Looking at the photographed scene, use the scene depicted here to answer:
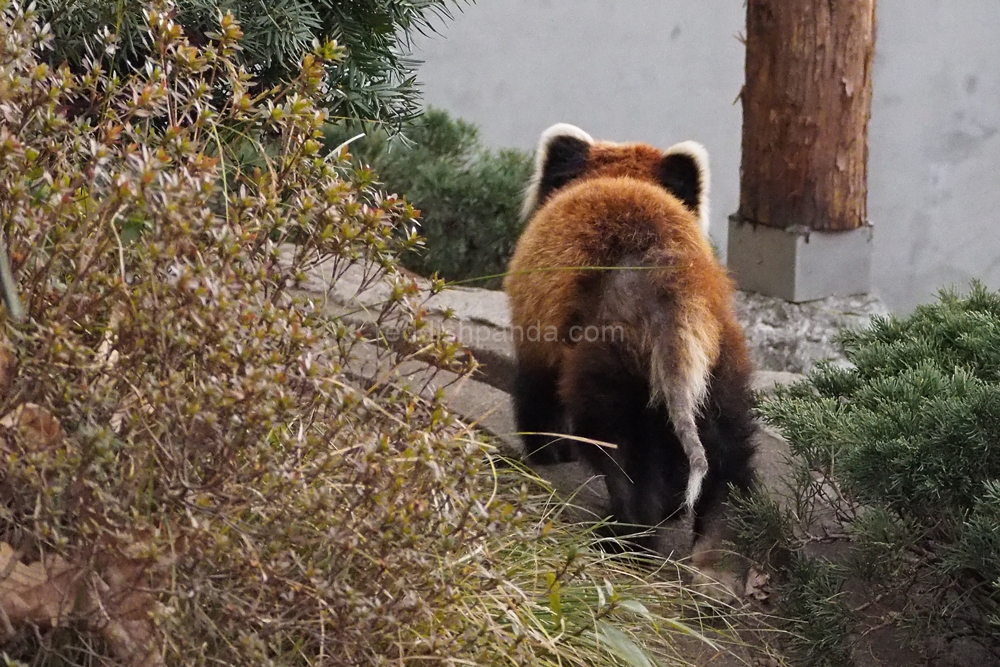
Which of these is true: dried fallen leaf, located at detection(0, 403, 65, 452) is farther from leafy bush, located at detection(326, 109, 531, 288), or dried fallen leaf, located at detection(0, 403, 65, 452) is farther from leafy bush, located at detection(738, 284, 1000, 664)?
leafy bush, located at detection(326, 109, 531, 288)

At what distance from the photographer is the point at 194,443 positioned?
5.01 feet

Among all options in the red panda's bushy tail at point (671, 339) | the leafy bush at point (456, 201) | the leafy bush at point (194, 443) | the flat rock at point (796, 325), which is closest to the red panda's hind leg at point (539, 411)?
the red panda's bushy tail at point (671, 339)

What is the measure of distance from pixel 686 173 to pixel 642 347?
3.40ft

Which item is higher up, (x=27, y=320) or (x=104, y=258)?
(x=104, y=258)

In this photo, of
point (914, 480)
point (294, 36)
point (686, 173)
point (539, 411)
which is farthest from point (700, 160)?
point (914, 480)

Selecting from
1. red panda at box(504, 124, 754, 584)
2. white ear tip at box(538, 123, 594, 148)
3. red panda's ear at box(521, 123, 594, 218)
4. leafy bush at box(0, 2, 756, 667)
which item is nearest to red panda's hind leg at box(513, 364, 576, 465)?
red panda at box(504, 124, 754, 584)

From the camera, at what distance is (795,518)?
98.2 inches

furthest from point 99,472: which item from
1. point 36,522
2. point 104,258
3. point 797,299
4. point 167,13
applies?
point 797,299

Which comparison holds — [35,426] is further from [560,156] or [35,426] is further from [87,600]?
[560,156]

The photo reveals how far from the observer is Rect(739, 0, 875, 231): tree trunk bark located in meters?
4.48

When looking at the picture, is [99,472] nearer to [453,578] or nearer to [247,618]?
[247,618]

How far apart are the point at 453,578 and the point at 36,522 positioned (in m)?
0.66

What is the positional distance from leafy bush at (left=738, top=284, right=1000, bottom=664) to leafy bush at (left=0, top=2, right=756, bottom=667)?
2.58ft

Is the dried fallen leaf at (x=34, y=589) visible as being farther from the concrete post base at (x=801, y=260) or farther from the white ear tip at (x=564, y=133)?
the concrete post base at (x=801, y=260)
